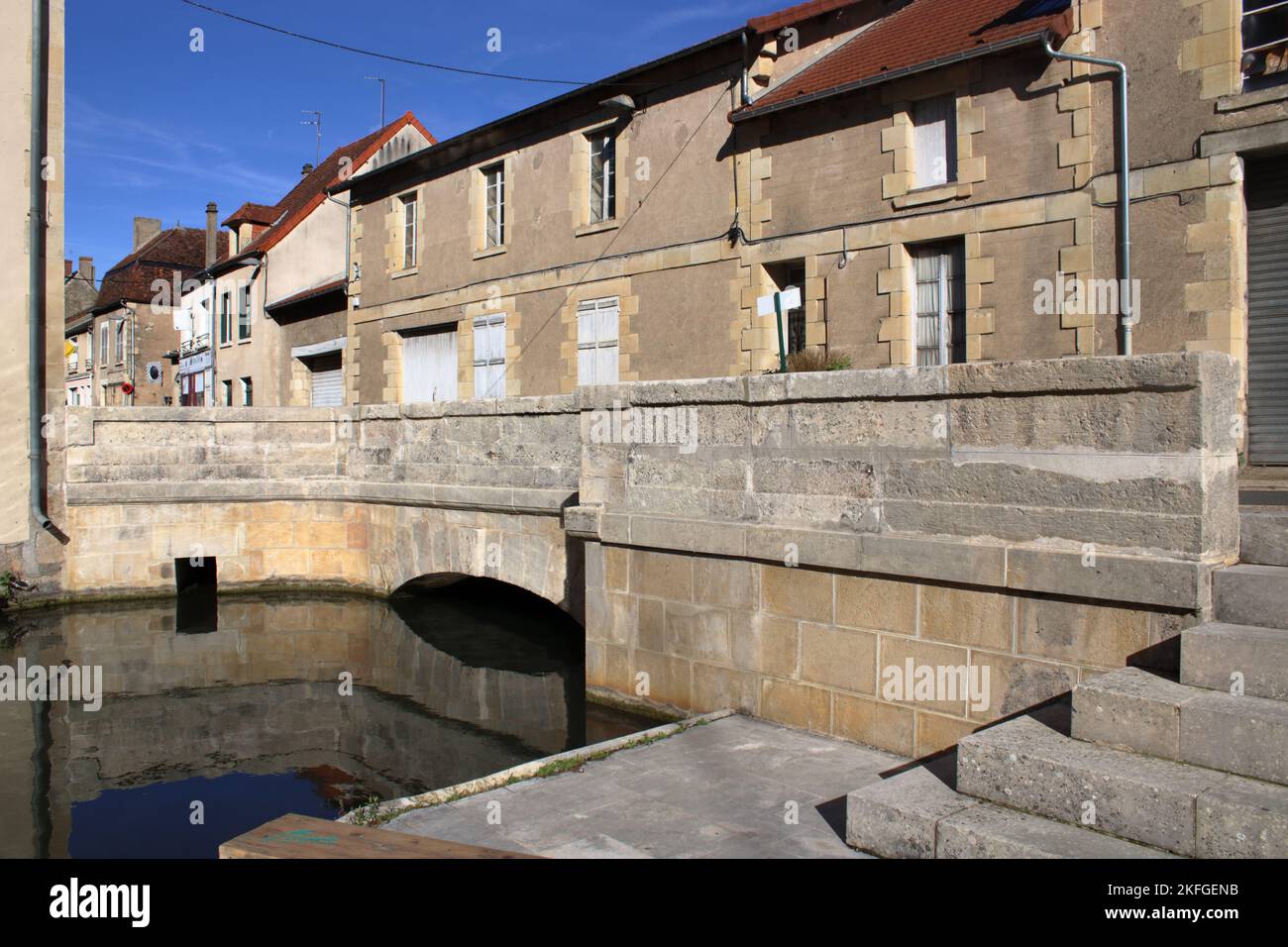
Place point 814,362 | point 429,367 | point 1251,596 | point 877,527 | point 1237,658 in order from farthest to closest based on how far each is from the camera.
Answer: point 429,367
point 814,362
point 877,527
point 1251,596
point 1237,658

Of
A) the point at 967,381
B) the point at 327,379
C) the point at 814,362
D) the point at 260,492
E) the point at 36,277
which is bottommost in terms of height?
the point at 260,492

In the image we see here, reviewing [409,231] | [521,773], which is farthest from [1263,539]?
[409,231]

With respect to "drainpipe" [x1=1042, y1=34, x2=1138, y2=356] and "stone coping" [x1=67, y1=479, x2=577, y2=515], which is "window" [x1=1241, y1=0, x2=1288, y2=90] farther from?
"stone coping" [x1=67, y1=479, x2=577, y2=515]

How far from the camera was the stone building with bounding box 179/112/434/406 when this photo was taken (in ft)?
74.5

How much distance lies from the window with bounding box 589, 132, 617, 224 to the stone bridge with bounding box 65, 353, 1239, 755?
243 inches

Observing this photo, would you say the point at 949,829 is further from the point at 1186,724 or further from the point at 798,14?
the point at 798,14

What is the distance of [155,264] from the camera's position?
3441cm

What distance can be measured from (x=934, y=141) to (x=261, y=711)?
30.0 ft

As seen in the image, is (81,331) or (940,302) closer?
(940,302)

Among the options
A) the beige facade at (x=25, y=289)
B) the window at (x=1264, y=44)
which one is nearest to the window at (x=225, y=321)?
the beige facade at (x=25, y=289)

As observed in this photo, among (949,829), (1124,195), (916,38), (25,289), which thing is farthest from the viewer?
(25,289)

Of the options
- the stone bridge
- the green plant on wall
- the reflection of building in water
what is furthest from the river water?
the green plant on wall
